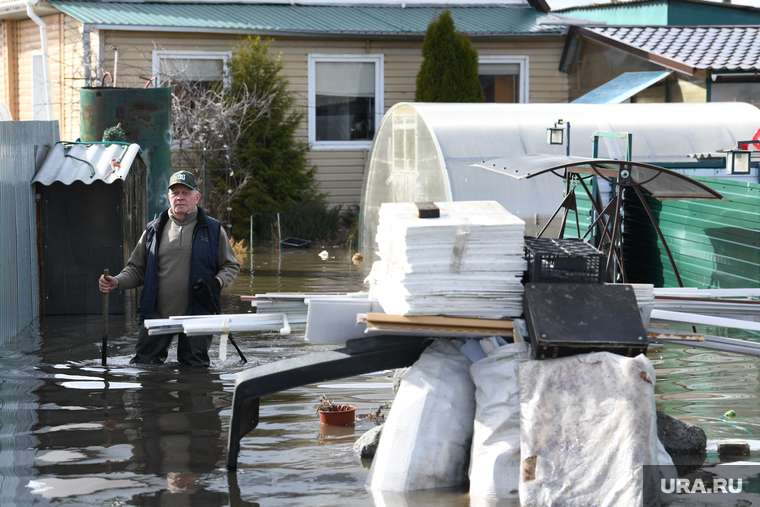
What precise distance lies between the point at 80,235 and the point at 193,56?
26.8 feet

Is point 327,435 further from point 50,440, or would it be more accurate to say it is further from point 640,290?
point 640,290

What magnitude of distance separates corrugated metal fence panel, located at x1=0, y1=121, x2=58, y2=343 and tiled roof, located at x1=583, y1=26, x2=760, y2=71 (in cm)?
1087

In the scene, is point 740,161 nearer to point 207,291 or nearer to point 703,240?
point 703,240

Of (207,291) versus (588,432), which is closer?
(588,432)

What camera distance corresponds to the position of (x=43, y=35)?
714 inches

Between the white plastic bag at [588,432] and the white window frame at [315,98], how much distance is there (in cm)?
1421

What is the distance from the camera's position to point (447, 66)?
1745cm

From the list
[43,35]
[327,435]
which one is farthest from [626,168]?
[43,35]

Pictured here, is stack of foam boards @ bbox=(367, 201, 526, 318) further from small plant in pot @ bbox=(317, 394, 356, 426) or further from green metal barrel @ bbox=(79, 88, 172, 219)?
green metal barrel @ bbox=(79, 88, 172, 219)

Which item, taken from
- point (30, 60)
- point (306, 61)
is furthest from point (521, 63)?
point (30, 60)

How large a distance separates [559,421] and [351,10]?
16.3 metres

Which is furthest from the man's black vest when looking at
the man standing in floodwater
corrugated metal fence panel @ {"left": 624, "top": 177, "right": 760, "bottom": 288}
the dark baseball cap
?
corrugated metal fence panel @ {"left": 624, "top": 177, "right": 760, "bottom": 288}

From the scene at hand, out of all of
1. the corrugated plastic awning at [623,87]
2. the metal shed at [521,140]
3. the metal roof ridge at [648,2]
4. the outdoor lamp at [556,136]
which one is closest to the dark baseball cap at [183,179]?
the metal shed at [521,140]

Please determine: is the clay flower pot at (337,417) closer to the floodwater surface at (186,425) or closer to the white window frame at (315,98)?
the floodwater surface at (186,425)
